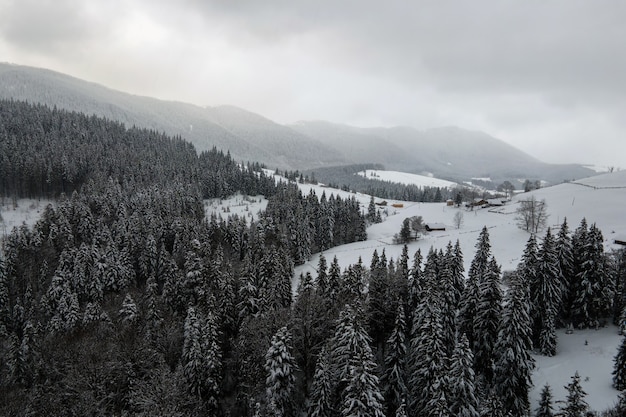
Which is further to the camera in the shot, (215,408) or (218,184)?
(218,184)

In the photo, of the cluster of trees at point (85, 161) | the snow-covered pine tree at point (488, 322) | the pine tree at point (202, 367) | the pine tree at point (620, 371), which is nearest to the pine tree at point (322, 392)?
the pine tree at point (202, 367)

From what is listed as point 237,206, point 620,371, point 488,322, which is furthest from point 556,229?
point 237,206

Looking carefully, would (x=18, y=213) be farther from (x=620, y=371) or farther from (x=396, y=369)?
(x=620, y=371)

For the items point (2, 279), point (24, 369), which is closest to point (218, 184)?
point (2, 279)

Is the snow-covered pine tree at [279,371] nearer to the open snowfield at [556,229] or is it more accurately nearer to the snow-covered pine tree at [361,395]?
the snow-covered pine tree at [361,395]

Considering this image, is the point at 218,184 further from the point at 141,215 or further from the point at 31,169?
the point at 31,169
